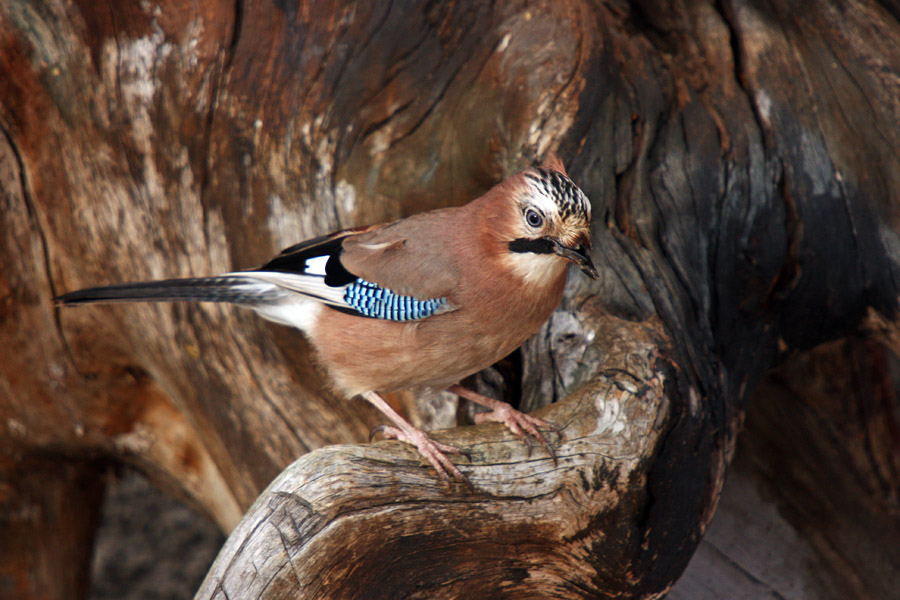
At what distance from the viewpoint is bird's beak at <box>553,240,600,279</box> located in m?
2.02

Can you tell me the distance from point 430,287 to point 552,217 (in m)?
0.39

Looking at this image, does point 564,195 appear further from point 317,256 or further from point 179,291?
point 179,291

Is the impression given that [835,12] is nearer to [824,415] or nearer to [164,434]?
[824,415]

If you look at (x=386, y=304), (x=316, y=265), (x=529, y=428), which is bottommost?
(x=529, y=428)

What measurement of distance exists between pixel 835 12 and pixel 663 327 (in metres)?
1.17

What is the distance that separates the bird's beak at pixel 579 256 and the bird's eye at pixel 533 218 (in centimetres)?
6

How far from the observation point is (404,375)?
2.28 m

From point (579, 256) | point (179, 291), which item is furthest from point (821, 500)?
point (179, 291)

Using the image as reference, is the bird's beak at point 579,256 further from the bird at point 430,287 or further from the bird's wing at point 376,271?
the bird's wing at point 376,271

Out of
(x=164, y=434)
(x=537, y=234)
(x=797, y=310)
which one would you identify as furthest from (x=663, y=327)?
(x=164, y=434)

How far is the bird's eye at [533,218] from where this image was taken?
207 cm

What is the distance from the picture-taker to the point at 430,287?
2230mm

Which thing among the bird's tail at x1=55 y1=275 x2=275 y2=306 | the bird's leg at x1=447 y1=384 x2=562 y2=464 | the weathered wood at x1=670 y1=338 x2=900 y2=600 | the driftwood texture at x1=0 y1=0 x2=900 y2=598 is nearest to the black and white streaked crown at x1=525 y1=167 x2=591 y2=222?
the driftwood texture at x1=0 y1=0 x2=900 y2=598

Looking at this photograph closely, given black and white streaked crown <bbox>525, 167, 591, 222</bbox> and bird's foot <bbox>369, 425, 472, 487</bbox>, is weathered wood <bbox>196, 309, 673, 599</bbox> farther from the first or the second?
black and white streaked crown <bbox>525, 167, 591, 222</bbox>
